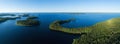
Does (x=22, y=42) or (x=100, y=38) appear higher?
(x=100, y=38)

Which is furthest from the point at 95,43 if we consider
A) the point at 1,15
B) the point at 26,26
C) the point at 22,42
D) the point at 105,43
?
the point at 1,15

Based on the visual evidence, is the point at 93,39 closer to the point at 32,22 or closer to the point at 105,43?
the point at 105,43

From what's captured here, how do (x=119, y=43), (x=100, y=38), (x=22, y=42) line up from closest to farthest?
(x=119, y=43) < (x=100, y=38) < (x=22, y=42)

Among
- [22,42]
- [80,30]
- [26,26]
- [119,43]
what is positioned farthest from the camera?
[26,26]

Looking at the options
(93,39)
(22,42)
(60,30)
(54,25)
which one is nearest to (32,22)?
(54,25)

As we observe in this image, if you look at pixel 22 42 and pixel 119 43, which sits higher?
pixel 119 43

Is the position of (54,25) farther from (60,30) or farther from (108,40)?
(108,40)

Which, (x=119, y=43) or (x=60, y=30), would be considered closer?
(x=119, y=43)

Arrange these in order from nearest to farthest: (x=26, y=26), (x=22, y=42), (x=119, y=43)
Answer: (x=119, y=43), (x=22, y=42), (x=26, y=26)

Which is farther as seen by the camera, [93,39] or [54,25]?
[54,25]
